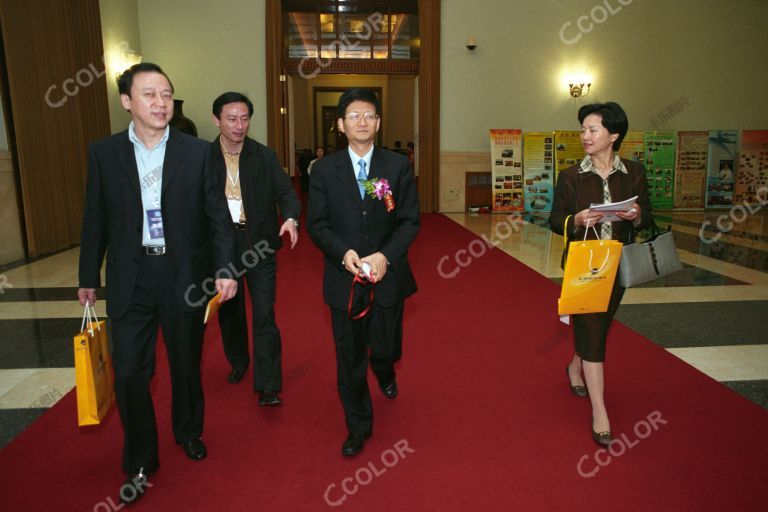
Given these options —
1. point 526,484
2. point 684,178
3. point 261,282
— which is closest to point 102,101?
point 261,282

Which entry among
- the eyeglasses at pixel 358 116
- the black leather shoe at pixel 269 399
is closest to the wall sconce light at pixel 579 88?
the eyeglasses at pixel 358 116

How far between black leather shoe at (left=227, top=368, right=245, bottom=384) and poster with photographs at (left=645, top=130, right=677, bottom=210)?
10.1m

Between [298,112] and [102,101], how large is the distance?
1142 cm

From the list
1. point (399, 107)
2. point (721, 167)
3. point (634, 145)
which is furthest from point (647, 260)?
point (399, 107)

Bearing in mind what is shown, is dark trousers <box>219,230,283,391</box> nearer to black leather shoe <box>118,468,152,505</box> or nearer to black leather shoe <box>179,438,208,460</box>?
black leather shoe <box>179,438,208,460</box>

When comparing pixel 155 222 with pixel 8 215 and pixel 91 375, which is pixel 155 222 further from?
pixel 8 215

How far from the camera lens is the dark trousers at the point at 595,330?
2619 millimetres

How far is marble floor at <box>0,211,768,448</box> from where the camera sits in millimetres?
3250

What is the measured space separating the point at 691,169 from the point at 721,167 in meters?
0.61

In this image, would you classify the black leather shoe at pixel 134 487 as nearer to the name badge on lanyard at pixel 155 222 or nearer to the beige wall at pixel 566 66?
the name badge on lanyard at pixel 155 222

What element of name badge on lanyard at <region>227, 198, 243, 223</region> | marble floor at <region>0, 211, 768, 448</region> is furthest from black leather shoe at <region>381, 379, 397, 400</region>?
marble floor at <region>0, 211, 768, 448</region>

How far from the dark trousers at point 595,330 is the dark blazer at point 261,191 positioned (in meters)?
1.57

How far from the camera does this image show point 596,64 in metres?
11.3

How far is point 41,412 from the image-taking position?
291 centimetres
